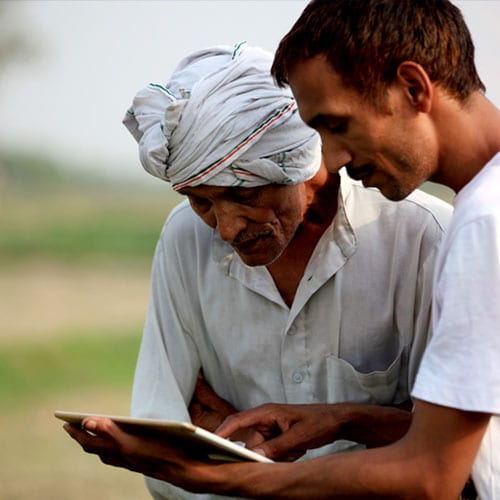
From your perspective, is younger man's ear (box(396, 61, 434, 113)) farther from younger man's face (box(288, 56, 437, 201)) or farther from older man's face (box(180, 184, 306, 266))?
older man's face (box(180, 184, 306, 266))

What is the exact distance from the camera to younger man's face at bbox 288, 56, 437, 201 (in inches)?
105

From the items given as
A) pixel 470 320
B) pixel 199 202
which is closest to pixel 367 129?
pixel 470 320

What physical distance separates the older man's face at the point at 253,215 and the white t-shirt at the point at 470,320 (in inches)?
34.0

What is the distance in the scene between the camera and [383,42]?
266 cm

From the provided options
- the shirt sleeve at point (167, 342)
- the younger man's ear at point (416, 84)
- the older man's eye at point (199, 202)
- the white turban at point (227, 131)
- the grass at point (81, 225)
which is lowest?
the grass at point (81, 225)

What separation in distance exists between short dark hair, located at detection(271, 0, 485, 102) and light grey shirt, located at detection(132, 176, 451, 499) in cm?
72

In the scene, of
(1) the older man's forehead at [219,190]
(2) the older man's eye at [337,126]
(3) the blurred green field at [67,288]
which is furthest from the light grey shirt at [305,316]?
(3) the blurred green field at [67,288]

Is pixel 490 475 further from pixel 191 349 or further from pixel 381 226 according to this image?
pixel 191 349

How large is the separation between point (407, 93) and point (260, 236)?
2.74 feet

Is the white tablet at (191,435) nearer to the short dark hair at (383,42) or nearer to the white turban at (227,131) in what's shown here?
the white turban at (227,131)

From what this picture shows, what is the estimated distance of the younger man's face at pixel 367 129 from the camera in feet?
8.77

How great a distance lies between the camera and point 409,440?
2619 millimetres

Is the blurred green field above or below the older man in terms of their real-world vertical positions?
below

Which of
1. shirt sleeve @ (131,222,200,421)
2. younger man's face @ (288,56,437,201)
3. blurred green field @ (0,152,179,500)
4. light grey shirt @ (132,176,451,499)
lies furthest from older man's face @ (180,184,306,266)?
blurred green field @ (0,152,179,500)
